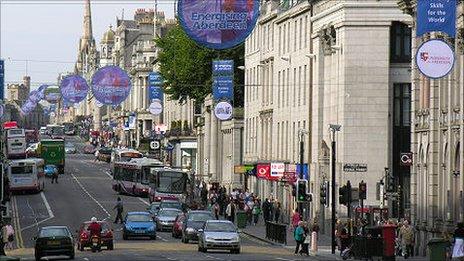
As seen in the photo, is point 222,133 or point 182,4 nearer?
point 182,4

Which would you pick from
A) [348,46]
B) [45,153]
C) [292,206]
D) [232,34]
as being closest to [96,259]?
[232,34]

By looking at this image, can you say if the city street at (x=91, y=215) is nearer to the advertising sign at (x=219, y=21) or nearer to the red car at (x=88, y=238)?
the red car at (x=88, y=238)

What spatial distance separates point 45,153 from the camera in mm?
148250

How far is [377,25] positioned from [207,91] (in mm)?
55810

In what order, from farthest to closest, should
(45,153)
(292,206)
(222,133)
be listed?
(45,153)
(222,133)
(292,206)

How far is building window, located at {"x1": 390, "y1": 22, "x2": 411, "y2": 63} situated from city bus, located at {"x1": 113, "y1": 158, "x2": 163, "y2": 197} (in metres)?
39.8

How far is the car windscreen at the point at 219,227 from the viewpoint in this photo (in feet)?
206

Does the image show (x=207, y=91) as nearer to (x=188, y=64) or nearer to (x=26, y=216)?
(x=188, y=64)

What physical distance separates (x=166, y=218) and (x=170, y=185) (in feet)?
84.8

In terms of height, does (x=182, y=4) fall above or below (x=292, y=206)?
above

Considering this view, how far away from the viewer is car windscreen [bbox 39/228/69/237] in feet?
189

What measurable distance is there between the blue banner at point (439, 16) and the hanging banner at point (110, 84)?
36995 mm

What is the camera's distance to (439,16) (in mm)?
44969

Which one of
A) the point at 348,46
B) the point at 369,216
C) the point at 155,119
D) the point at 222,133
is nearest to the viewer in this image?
the point at 369,216
